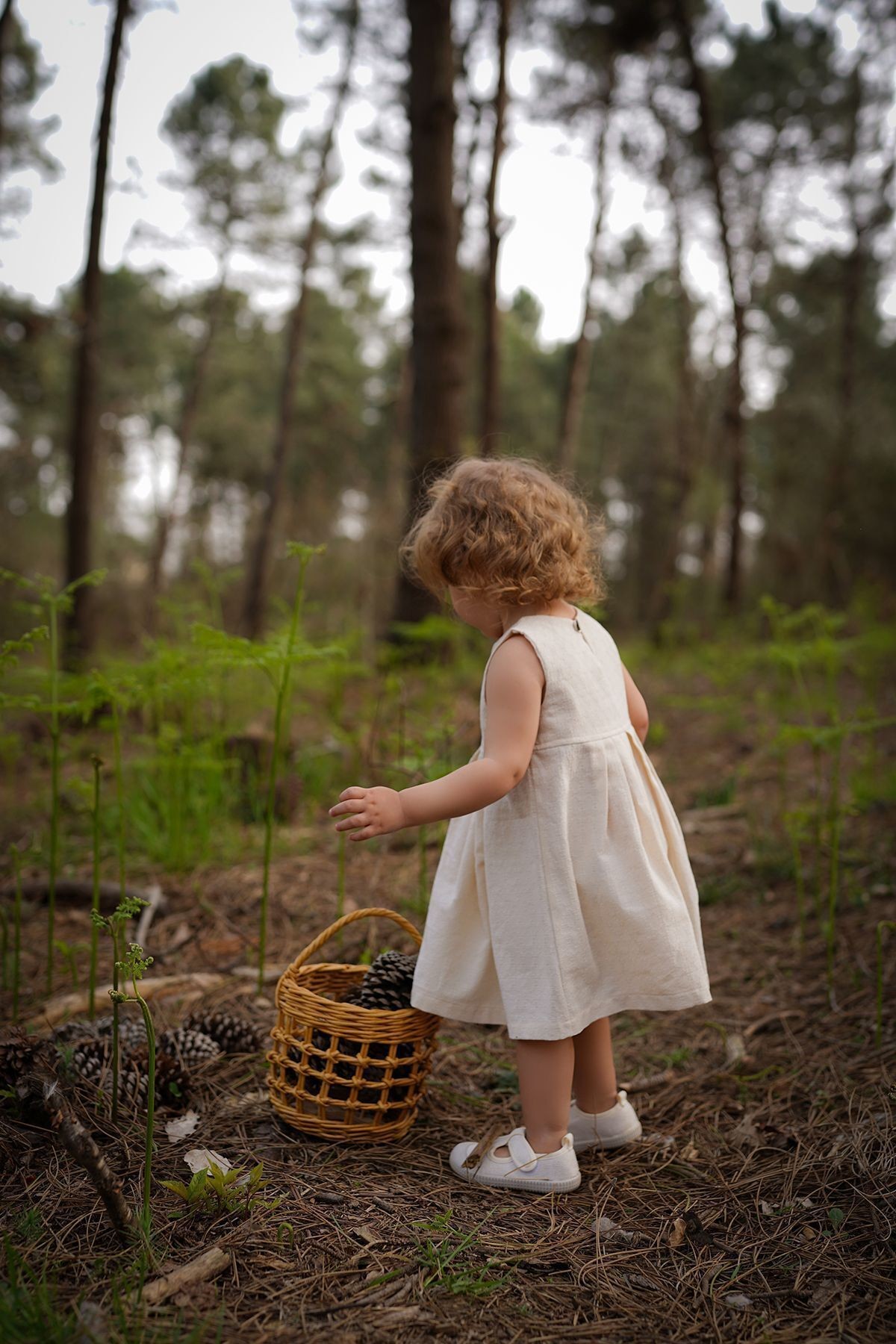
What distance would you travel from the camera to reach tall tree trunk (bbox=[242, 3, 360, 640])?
561 inches

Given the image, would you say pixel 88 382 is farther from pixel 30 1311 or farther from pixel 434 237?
pixel 30 1311

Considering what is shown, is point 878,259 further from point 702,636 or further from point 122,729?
point 122,729

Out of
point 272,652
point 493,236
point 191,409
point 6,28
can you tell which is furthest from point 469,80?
point 272,652

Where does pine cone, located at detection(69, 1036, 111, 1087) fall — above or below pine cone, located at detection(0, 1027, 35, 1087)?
below

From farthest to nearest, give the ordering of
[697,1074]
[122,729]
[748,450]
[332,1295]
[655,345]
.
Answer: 1. [748,450]
2. [655,345]
3. [122,729]
4. [697,1074]
5. [332,1295]

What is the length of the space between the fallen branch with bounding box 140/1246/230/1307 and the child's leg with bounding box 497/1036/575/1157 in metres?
0.70

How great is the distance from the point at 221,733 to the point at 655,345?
2776 cm

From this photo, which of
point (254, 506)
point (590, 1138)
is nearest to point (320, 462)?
point (254, 506)

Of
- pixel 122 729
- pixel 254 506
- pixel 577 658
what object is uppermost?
pixel 254 506

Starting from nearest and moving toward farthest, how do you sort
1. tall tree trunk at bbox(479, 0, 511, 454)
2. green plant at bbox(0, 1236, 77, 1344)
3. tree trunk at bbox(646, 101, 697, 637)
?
green plant at bbox(0, 1236, 77, 1344)
tall tree trunk at bbox(479, 0, 511, 454)
tree trunk at bbox(646, 101, 697, 637)

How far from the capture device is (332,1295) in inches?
59.6

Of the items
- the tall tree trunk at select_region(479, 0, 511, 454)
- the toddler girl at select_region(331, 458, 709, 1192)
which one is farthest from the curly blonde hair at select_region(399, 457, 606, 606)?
the tall tree trunk at select_region(479, 0, 511, 454)

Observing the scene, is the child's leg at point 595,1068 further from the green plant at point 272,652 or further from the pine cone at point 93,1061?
the pine cone at point 93,1061

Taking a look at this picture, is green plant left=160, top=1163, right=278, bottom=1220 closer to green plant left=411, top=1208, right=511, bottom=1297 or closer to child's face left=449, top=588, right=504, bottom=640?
green plant left=411, top=1208, right=511, bottom=1297
